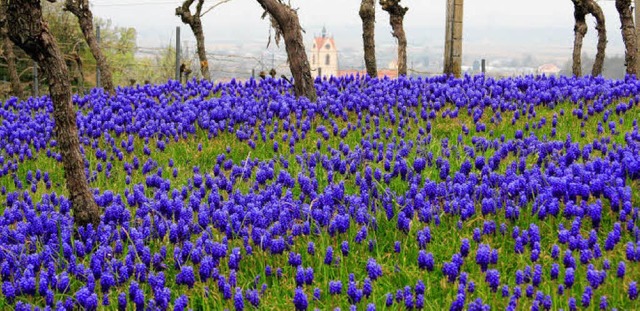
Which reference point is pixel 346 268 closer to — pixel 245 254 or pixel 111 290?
pixel 245 254

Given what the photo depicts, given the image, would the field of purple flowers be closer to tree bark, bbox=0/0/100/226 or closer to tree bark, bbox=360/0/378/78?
tree bark, bbox=0/0/100/226

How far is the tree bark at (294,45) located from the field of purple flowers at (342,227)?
2.74 meters

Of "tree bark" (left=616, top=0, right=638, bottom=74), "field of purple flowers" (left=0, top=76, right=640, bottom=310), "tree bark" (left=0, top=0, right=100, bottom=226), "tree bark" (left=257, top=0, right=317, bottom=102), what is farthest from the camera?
"tree bark" (left=616, top=0, right=638, bottom=74)

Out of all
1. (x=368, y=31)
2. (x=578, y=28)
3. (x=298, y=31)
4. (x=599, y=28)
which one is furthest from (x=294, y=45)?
(x=599, y=28)

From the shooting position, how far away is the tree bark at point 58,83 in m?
7.42

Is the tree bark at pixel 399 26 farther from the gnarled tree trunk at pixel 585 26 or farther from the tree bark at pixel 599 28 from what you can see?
the tree bark at pixel 599 28

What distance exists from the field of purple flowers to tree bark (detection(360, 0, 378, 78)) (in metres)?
8.40

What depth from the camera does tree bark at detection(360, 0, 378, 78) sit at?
2039 cm

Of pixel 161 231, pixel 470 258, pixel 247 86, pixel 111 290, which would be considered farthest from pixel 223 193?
pixel 247 86

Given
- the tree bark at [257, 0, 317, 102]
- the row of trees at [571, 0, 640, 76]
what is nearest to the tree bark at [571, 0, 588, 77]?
the row of trees at [571, 0, 640, 76]

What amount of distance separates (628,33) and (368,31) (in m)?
6.58

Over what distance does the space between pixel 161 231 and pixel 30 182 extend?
446cm

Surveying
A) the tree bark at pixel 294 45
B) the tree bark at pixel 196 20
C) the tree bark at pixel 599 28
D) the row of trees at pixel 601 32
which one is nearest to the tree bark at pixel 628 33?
the row of trees at pixel 601 32

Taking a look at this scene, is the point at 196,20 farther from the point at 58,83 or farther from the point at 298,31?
the point at 58,83
